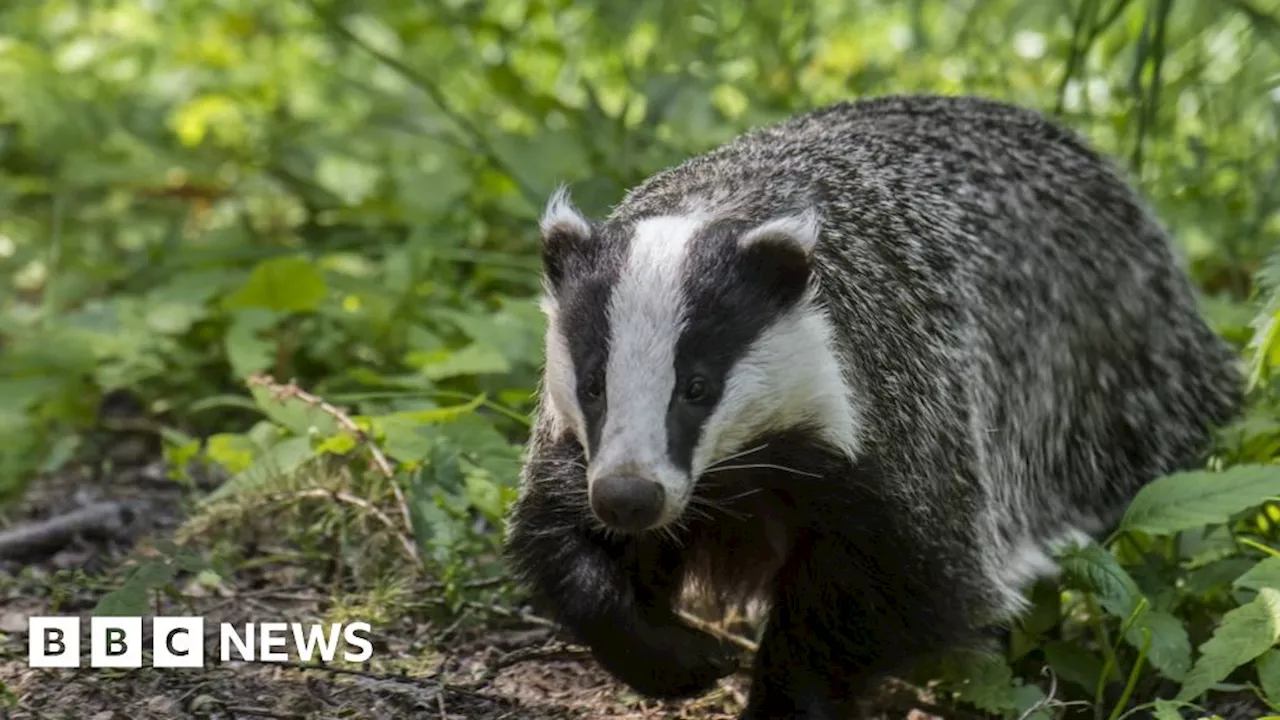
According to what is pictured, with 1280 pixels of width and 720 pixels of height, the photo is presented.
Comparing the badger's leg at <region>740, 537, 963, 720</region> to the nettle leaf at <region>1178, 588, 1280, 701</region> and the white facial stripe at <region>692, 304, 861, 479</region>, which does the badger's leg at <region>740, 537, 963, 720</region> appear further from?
the nettle leaf at <region>1178, 588, 1280, 701</region>

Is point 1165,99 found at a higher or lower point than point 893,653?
higher

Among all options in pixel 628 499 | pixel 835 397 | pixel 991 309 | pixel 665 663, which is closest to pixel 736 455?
pixel 835 397

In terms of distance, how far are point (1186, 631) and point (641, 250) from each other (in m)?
1.78

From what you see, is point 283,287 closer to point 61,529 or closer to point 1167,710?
point 61,529

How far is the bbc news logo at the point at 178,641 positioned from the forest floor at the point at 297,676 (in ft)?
0.11

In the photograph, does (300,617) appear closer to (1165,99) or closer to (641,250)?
(641,250)

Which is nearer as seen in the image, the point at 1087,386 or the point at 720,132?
the point at 1087,386

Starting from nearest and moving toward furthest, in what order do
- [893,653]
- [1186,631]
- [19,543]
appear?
[893,653]
[1186,631]
[19,543]

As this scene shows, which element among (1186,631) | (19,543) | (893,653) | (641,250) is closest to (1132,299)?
(1186,631)

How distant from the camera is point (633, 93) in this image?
6.94m

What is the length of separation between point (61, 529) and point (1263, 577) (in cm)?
349

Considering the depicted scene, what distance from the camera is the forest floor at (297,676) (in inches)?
148

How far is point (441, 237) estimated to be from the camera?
6.95 meters

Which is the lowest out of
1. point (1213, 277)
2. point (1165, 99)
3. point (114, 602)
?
point (114, 602)
